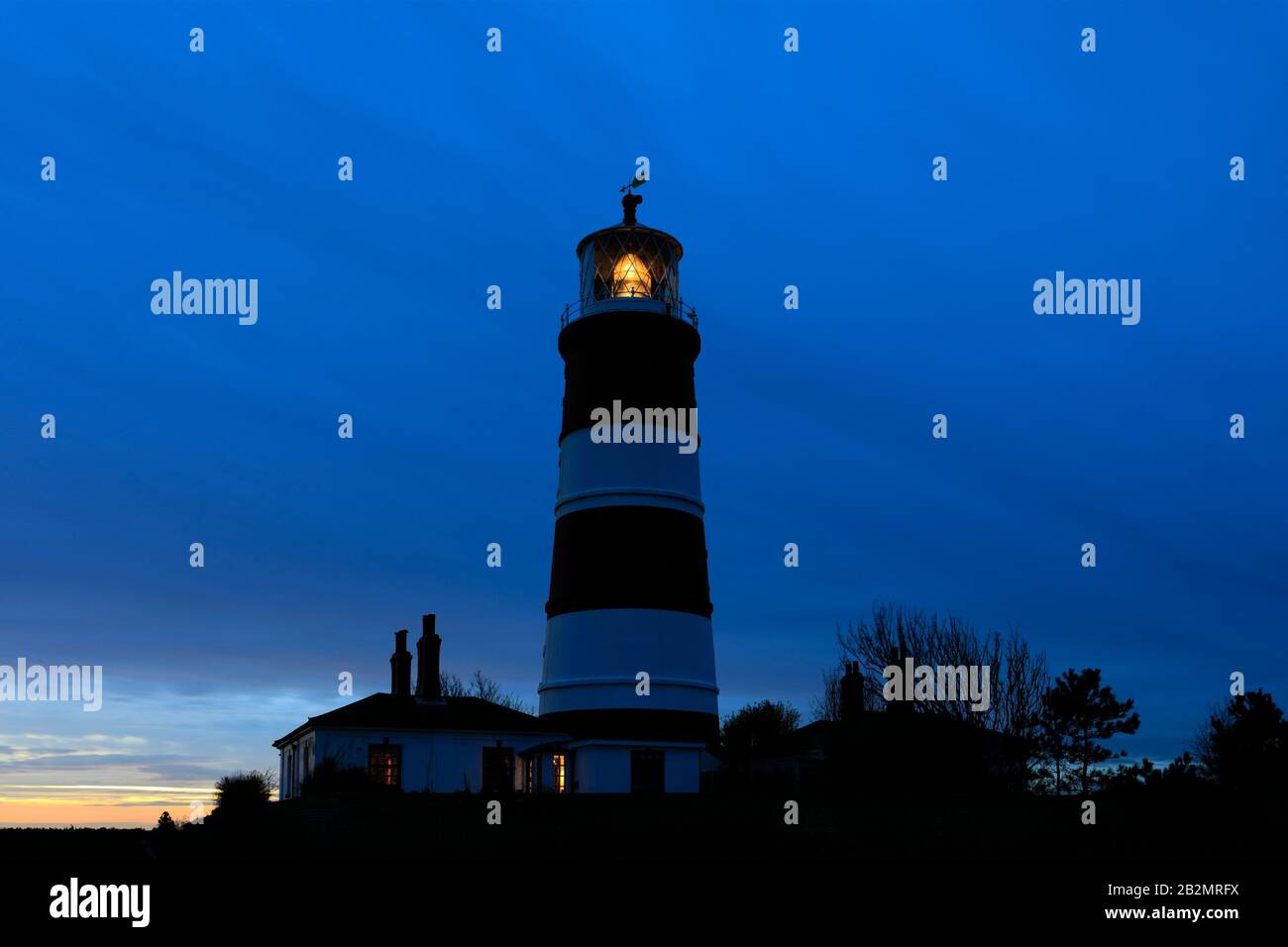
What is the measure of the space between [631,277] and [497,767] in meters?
15.4

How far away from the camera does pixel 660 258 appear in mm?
38625

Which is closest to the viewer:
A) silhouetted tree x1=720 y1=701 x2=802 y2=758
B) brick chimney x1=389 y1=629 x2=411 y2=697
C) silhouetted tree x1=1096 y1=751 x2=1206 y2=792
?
silhouetted tree x1=1096 y1=751 x2=1206 y2=792

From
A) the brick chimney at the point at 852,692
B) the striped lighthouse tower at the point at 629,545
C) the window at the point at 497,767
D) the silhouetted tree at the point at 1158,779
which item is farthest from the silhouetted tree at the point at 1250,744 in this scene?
the window at the point at 497,767

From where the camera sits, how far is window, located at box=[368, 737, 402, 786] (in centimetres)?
3419

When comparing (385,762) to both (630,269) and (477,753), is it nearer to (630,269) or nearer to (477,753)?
(477,753)

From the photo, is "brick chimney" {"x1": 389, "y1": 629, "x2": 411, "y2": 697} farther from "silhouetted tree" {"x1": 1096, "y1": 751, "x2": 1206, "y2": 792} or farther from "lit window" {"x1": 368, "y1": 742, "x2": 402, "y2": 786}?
"silhouetted tree" {"x1": 1096, "y1": 751, "x2": 1206, "y2": 792}

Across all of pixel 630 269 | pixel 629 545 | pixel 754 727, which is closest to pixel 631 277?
pixel 630 269

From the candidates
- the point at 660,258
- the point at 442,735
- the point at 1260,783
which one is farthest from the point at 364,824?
the point at 1260,783

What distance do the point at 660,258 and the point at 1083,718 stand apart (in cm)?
2156

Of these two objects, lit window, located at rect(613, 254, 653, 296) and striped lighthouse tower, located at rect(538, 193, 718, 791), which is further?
lit window, located at rect(613, 254, 653, 296)

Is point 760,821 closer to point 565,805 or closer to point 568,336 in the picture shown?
point 565,805

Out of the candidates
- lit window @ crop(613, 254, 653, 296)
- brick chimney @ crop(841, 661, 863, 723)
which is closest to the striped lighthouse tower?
lit window @ crop(613, 254, 653, 296)

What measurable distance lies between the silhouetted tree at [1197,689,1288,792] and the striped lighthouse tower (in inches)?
675
